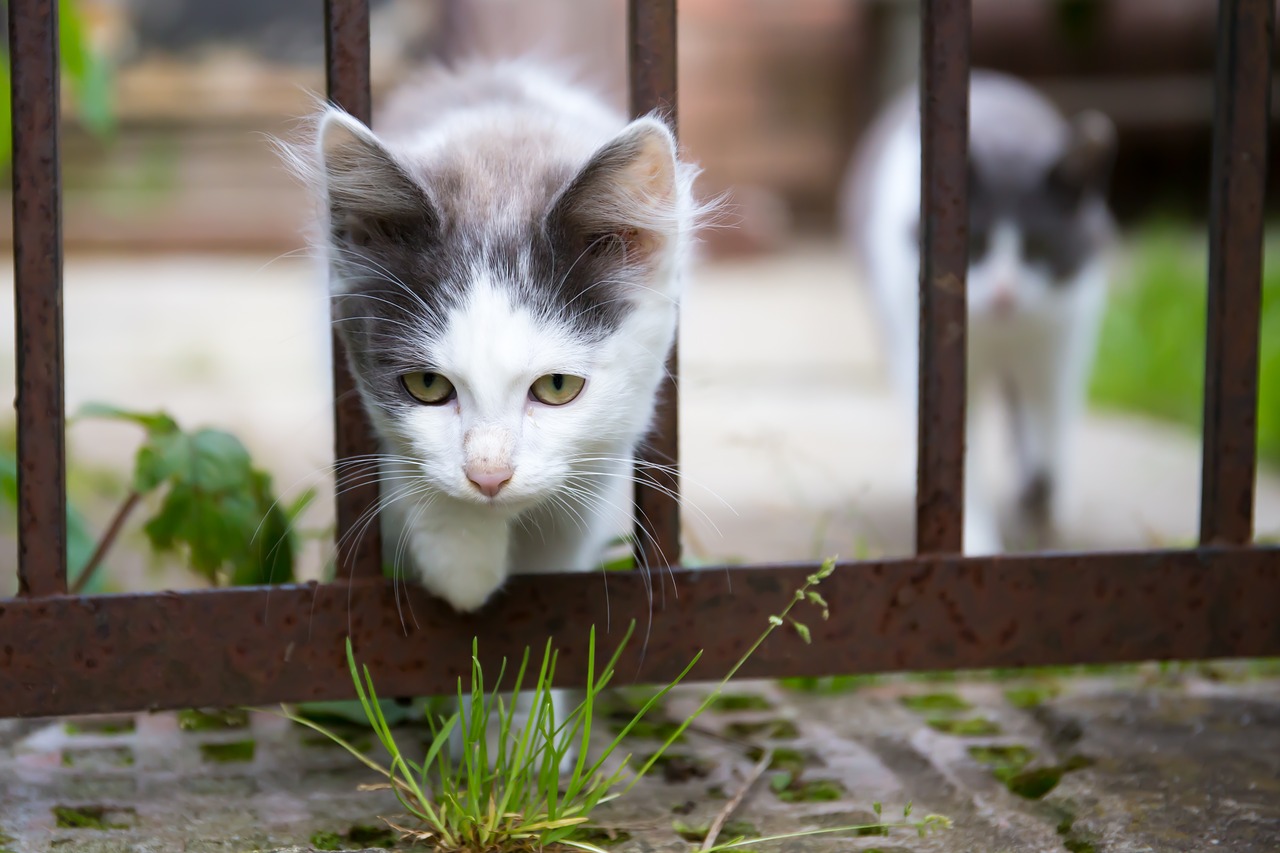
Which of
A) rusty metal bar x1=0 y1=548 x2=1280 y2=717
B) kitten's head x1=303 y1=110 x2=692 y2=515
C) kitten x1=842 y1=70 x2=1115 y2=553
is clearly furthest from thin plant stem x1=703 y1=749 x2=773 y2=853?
kitten x1=842 y1=70 x2=1115 y2=553

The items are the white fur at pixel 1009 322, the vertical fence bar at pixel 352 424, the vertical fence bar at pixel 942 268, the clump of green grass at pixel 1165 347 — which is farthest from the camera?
the clump of green grass at pixel 1165 347

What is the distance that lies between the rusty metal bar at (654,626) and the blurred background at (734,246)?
880 mm

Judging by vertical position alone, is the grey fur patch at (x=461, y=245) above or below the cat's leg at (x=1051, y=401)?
above

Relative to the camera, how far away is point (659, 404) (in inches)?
75.1

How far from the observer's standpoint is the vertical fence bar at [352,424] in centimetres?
159

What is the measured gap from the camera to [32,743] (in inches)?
74.9

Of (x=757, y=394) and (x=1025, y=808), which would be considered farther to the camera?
(x=757, y=394)

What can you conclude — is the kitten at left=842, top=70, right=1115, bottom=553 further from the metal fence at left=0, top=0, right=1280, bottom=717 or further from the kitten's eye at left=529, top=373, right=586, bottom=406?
the kitten's eye at left=529, top=373, right=586, bottom=406

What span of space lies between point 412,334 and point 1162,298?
4.94 meters

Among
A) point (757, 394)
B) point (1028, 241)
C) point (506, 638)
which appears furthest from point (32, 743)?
point (757, 394)

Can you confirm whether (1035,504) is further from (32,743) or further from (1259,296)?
(32,743)

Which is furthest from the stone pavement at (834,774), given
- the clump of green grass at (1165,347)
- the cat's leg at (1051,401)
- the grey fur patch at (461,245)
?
the clump of green grass at (1165,347)

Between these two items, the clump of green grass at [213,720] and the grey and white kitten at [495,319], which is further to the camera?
the clump of green grass at [213,720]

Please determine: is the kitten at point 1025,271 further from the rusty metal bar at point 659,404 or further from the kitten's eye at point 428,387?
the kitten's eye at point 428,387
